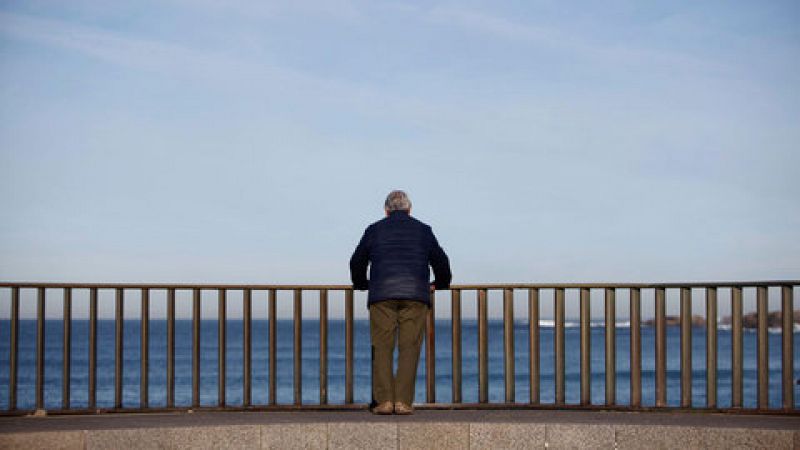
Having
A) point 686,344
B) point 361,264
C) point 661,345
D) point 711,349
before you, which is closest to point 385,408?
point 361,264

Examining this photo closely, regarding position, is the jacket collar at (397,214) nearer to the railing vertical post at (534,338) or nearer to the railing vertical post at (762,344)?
the railing vertical post at (534,338)

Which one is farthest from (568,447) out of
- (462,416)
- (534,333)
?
(534,333)

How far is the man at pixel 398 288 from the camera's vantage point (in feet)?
29.9

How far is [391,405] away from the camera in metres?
9.24

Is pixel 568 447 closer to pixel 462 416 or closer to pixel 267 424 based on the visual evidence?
pixel 462 416

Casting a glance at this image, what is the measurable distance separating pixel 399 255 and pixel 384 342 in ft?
2.30

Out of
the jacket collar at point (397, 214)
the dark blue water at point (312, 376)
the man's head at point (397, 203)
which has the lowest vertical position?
the dark blue water at point (312, 376)

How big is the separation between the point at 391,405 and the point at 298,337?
3.79 feet

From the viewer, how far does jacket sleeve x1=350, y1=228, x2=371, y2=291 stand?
30.4 ft

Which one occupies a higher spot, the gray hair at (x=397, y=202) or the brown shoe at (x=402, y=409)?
the gray hair at (x=397, y=202)

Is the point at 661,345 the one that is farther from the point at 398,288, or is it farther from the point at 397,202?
the point at 397,202

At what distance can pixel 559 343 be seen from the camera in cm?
979

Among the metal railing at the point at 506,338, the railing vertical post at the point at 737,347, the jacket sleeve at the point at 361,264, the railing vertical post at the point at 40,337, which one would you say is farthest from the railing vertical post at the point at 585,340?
the railing vertical post at the point at 40,337

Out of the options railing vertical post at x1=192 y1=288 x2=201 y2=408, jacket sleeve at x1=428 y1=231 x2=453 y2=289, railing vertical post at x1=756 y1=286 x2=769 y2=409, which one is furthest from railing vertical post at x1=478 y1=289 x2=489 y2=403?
railing vertical post at x1=192 y1=288 x2=201 y2=408
